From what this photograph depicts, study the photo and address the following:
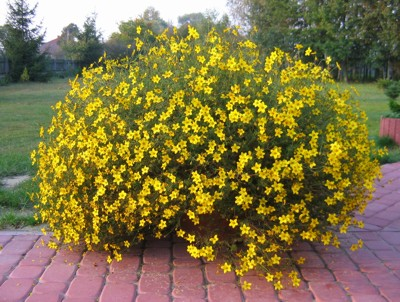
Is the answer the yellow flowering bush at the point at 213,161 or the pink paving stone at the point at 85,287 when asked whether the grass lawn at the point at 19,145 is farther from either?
the pink paving stone at the point at 85,287

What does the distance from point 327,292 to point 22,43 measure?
32.5 m

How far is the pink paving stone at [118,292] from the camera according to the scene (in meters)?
3.01

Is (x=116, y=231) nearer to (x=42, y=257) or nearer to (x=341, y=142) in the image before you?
(x=42, y=257)

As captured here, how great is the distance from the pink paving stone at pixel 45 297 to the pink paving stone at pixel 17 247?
0.76 m

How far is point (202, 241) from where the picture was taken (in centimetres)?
336

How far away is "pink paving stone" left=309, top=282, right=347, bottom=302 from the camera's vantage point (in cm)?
304

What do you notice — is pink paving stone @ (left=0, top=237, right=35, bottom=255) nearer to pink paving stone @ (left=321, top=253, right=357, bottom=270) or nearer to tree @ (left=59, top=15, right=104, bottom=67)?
pink paving stone @ (left=321, top=253, right=357, bottom=270)

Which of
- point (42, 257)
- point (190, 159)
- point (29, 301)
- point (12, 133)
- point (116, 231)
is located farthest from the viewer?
point (12, 133)

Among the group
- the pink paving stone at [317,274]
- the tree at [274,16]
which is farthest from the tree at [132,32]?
the tree at [274,16]

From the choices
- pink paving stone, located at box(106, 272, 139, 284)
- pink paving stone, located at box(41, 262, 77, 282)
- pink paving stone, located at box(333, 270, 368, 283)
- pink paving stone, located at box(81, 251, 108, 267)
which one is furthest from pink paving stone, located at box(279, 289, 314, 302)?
pink paving stone, located at box(41, 262, 77, 282)

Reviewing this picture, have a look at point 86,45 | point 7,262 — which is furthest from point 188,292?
point 86,45

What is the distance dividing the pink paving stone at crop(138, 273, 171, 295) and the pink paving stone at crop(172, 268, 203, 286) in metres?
0.05

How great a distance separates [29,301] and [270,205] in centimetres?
146

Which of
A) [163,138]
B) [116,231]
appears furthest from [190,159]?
[116,231]
